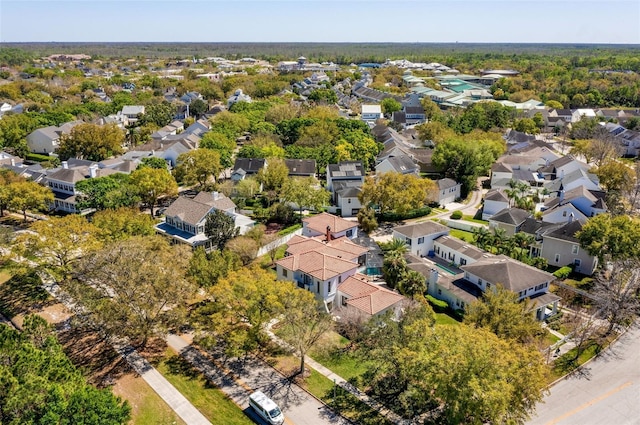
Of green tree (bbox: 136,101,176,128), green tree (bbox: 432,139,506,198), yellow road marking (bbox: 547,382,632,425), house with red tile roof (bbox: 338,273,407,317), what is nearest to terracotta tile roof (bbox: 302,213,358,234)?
house with red tile roof (bbox: 338,273,407,317)

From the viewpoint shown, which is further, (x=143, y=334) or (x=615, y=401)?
(x=143, y=334)

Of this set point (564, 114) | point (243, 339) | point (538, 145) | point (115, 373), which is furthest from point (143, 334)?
point (564, 114)

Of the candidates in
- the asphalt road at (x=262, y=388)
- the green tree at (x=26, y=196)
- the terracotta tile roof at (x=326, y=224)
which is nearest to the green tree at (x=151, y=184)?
the green tree at (x=26, y=196)

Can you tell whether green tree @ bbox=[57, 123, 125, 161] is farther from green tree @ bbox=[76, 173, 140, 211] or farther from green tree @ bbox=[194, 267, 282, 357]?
green tree @ bbox=[194, 267, 282, 357]

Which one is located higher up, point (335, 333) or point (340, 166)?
point (340, 166)

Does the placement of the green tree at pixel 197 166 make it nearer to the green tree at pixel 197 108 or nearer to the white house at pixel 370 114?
the green tree at pixel 197 108

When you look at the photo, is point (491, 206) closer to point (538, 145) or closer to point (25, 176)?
point (538, 145)
